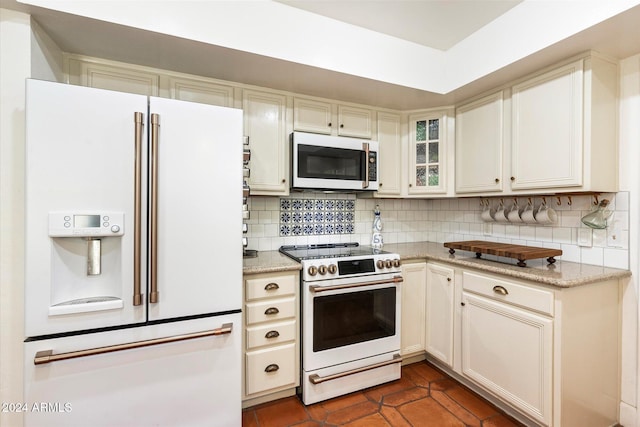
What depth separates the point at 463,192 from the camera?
8.07ft

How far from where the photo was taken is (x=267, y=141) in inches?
86.4

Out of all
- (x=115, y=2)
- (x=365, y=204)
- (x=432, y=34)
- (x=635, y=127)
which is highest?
(x=432, y=34)

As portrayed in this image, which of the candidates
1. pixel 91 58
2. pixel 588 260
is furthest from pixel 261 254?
pixel 588 260

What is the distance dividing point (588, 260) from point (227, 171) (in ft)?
7.54

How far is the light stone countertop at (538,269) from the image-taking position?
1.54m

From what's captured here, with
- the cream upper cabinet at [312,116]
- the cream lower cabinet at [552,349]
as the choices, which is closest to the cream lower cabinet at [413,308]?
the cream lower cabinet at [552,349]

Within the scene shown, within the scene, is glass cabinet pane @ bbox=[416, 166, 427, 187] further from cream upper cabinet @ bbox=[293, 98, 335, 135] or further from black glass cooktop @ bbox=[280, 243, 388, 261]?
cream upper cabinet @ bbox=[293, 98, 335, 135]

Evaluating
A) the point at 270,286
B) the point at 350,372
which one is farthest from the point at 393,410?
the point at 270,286

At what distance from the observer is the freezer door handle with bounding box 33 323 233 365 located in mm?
1238

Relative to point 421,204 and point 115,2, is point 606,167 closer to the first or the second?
point 421,204

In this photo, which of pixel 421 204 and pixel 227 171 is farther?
pixel 421 204

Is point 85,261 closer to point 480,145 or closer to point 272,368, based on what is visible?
point 272,368

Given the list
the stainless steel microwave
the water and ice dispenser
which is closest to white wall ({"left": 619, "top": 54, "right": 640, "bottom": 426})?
the stainless steel microwave

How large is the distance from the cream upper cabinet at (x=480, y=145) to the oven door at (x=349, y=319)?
1.01 meters
